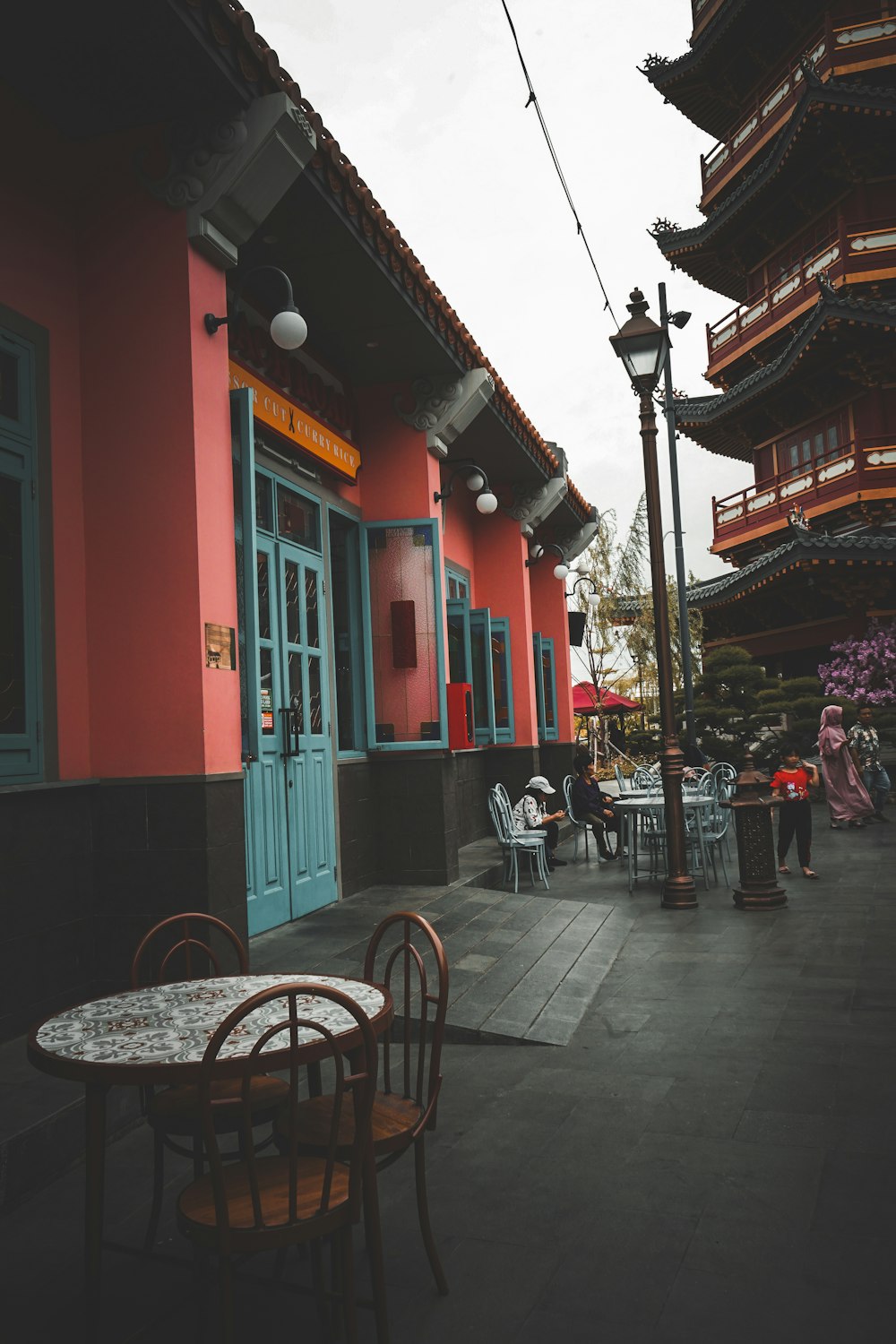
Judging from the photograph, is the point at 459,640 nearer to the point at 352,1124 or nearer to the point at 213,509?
the point at 213,509

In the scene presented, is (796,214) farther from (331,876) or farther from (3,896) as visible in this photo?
(3,896)

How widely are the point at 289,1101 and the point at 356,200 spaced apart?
5480 mm

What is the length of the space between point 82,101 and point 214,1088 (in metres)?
4.60

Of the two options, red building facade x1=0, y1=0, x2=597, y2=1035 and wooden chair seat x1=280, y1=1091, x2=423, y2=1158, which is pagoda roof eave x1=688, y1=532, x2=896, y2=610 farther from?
wooden chair seat x1=280, y1=1091, x2=423, y2=1158

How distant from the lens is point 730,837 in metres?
13.6

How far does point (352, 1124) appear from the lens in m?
2.87

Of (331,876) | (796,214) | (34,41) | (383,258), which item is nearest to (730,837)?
(331,876)

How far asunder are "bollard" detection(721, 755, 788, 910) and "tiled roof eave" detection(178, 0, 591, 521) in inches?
172

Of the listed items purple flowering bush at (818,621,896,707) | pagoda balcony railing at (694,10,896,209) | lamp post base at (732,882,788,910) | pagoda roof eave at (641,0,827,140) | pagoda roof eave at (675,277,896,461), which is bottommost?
lamp post base at (732,882,788,910)

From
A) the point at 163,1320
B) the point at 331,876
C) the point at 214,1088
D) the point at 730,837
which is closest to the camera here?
the point at 163,1320

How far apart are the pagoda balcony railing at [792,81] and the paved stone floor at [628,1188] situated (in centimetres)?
2051

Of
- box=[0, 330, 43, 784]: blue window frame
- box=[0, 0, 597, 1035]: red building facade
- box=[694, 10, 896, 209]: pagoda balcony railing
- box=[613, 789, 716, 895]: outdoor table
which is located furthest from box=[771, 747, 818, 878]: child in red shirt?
box=[694, 10, 896, 209]: pagoda balcony railing

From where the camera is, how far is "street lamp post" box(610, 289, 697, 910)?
8586 mm

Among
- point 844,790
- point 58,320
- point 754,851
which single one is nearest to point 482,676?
point 754,851
